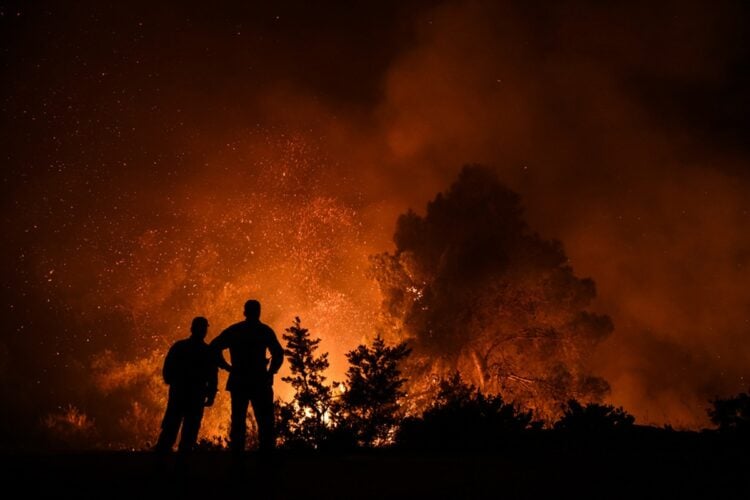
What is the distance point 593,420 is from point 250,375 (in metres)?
6.82

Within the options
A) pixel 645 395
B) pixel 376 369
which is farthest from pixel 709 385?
pixel 376 369

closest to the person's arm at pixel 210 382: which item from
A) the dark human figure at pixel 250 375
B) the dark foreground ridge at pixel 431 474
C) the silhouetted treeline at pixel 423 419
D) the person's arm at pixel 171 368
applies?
the dark human figure at pixel 250 375

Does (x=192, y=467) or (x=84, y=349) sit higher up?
(x=84, y=349)

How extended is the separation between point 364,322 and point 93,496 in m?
34.8

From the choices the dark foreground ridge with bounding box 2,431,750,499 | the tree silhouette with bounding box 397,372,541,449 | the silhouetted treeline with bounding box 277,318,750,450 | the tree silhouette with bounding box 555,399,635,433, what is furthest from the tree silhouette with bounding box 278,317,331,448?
the tree silhouette with bounding box 555,399,635,433

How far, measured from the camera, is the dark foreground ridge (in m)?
5.13

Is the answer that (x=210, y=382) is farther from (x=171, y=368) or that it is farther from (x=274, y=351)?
(x=274, y=351)

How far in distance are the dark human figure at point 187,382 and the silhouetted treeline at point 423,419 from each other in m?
4.84

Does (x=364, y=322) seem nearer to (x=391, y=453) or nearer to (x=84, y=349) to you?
(x=84, y=349)

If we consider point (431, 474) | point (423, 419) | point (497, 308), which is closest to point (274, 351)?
point (431, 474)

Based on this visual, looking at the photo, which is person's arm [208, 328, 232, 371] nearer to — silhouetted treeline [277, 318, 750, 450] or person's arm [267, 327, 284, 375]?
person's arm [267, 327, 284, 375]

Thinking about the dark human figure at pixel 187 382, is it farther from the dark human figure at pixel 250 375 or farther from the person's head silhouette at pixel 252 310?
the person's head silhouette at pixel 252 310

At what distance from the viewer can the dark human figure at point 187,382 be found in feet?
20.2

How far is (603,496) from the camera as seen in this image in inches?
190
